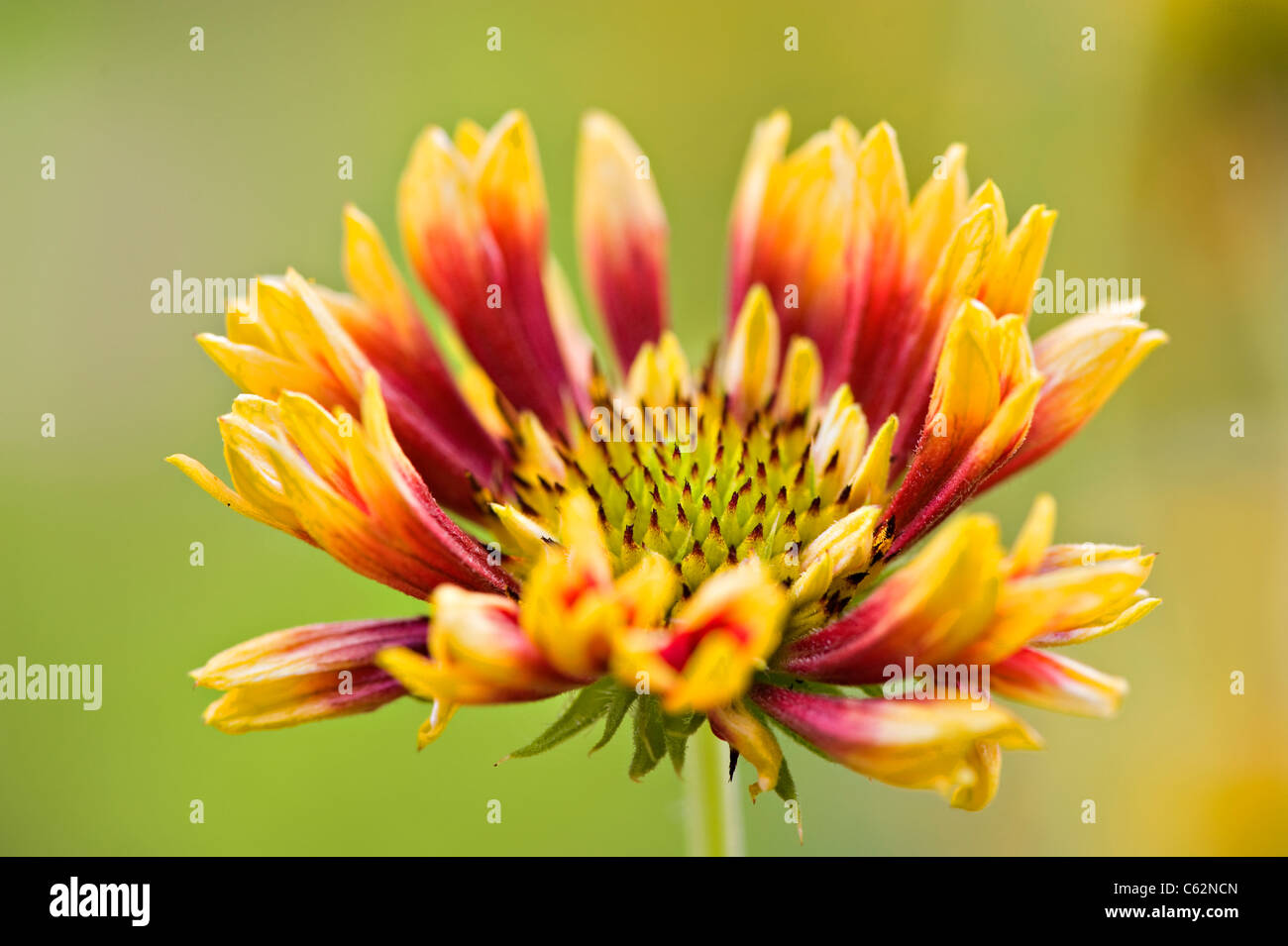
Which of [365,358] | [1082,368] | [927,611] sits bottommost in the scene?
[927,611]

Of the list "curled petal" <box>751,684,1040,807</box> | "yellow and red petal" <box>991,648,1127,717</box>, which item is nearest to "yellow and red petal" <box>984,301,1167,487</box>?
"yellow and red petal" <box>991,648,1127,717</box>

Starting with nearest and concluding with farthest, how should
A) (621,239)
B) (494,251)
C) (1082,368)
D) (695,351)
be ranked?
1. (1082,368)
2. (494,251)
3. (621,239)
4. (695,351)

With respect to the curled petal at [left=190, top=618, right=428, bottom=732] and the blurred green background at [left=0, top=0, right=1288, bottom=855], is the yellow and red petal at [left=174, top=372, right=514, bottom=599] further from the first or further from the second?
the blurred green background at [left=0, top=0, right=1288, bottom=855]

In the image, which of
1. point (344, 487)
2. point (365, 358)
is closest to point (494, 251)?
point (365, 358)

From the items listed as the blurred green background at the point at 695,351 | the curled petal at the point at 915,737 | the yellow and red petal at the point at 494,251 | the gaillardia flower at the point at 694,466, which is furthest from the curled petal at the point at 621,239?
the curled petal at the point at 915,737

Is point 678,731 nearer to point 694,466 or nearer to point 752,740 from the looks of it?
point 752,740

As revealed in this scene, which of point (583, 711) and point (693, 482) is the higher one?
point (693, 482)
